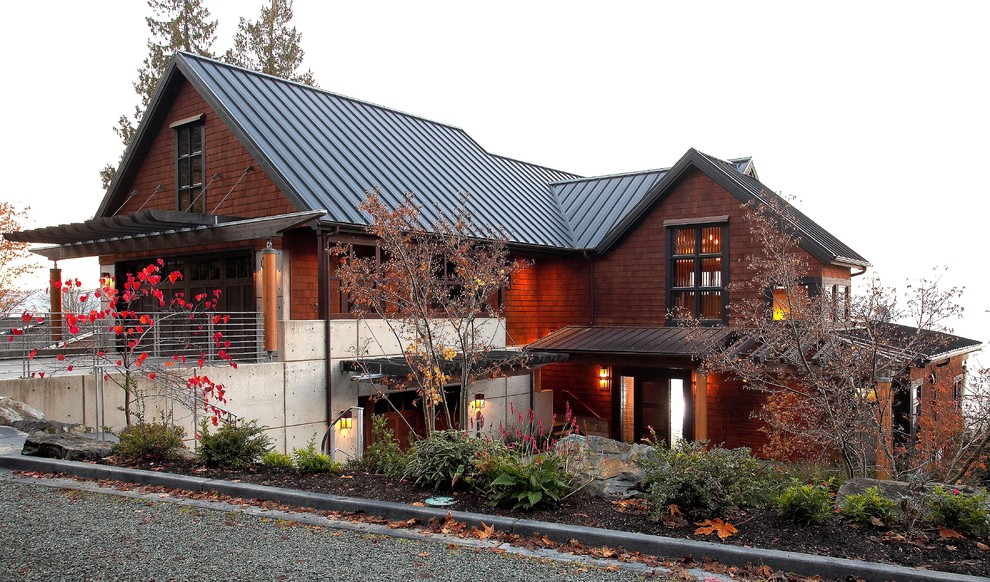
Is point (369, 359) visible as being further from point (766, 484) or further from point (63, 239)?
point (766, 484)

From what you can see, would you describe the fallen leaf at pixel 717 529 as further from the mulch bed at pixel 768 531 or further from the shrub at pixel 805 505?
the shrub at pixel 805 505

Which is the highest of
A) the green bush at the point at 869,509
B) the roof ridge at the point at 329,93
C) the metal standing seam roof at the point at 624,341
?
the roof ridge at the point at 329,93

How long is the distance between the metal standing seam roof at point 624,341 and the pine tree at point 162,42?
758 inches

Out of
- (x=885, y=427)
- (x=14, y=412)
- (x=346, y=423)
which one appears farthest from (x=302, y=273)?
(x=885, y=427)

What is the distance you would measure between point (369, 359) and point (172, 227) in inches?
194

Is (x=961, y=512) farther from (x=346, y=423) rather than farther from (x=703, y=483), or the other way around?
(x=346, y=423)

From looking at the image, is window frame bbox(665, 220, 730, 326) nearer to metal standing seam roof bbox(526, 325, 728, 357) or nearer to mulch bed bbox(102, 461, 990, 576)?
metal standing seam roof bbox(526, 325, 728, 357)

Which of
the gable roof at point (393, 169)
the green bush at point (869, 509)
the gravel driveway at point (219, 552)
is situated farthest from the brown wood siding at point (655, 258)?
the gravel driveway at point (219, 552)

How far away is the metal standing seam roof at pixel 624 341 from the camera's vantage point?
16641 mm

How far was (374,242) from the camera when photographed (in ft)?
49.8

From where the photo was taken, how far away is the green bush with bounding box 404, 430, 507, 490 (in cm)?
750

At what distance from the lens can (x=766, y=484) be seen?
22.8ft

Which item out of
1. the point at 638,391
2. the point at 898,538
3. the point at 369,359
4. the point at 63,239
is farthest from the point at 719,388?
the point at 63,239

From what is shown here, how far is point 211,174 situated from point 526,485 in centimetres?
1290
